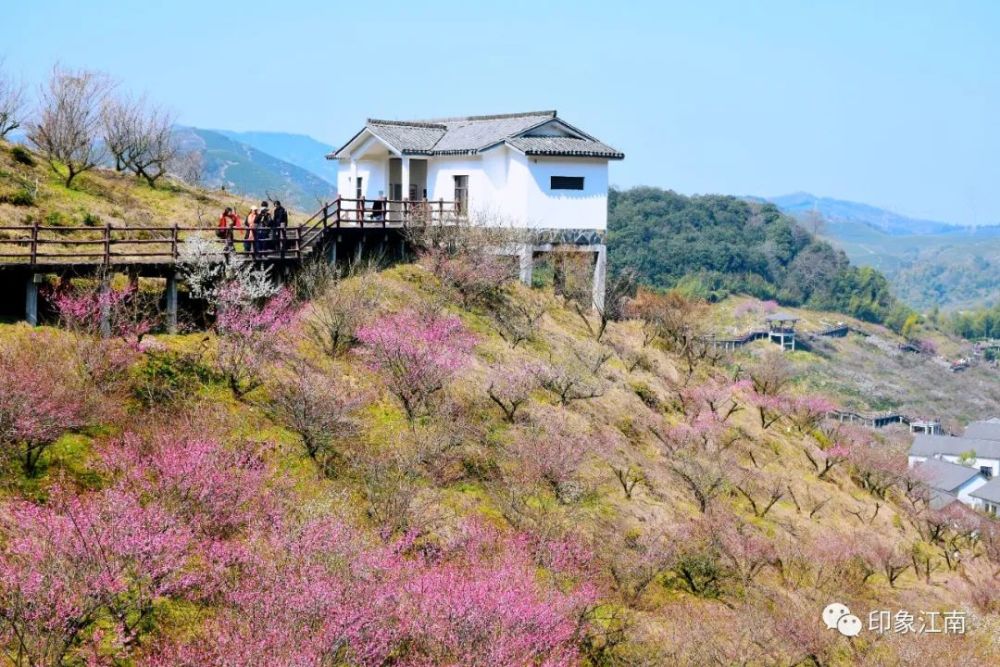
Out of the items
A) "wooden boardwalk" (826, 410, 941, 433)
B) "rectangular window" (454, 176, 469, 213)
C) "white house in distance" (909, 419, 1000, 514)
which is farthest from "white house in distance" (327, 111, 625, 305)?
"wooden boardwalk" (826, 410, 941, 433)

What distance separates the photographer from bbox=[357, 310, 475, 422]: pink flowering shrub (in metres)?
23.4

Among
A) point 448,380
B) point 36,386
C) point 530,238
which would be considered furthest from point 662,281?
point 36,386

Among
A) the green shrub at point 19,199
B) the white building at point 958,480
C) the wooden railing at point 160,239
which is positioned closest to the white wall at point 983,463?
the white building at point 958,480

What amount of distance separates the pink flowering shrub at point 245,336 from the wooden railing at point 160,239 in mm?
1649

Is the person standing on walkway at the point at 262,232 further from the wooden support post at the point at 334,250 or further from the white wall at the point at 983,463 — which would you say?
the white wall at the point at 983,463

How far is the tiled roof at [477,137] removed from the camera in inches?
1373

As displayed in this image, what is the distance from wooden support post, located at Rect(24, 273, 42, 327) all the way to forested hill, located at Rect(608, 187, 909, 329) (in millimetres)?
92141

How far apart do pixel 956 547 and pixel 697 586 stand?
15.4 meters

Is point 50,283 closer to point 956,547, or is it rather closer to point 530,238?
point 530,238

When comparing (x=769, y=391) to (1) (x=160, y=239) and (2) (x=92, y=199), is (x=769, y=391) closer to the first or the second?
(1) (x=160, y=239)

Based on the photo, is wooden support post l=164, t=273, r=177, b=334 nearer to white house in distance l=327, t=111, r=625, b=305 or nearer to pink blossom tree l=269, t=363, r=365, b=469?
pink blossom tree l=269, t=363, r=365, b=469

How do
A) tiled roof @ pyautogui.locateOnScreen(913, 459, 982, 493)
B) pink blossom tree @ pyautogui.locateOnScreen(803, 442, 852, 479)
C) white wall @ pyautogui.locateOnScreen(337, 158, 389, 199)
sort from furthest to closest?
1. tiled roof @ pyautogui.locateOnScreen(913, 459, 982, 493)
2. white wall @ pyautogui.locateOnScreen(337, 158, 389, 199)
3. pink blossom tree @ pyautogui.locateOnScreen(803, 442, 852, 479)

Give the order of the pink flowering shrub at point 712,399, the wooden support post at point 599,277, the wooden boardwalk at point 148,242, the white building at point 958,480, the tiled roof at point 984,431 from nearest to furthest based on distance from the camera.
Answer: the wooden boardwalk at point 148,242 < the pink flowering shrub at point 712,399 < the wooden support post at point 599,277 < the white building at point 958,480 < the tiled roof at point 984,431

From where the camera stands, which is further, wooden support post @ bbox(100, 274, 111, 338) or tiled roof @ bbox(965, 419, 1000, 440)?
tiled roof @ bbox(965, 419, 1000, 440)
